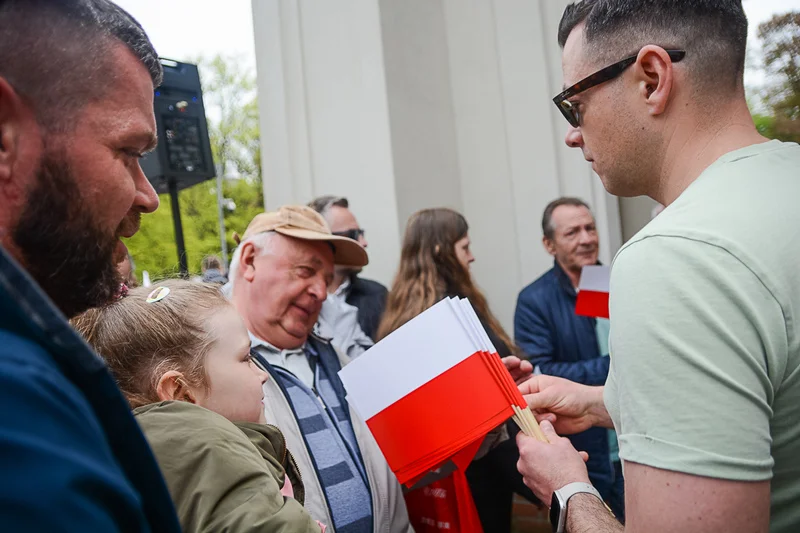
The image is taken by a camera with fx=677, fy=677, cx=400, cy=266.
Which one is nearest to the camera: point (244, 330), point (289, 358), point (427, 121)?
point (244, 330)

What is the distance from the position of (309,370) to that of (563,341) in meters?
1.80

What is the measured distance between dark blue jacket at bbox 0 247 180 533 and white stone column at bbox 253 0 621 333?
15.3 ft

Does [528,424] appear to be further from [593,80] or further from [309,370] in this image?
[309,370]

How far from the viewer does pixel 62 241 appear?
87cm

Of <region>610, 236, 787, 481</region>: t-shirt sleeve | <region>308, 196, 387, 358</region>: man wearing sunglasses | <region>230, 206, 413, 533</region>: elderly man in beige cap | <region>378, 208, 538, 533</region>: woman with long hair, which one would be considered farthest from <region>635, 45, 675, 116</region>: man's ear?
<region>308, 196, 387, 358</region>: man wearing sunglasses

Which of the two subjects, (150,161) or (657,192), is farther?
(150,161)

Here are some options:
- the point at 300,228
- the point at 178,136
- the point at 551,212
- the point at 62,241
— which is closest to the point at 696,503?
the point at 62,241

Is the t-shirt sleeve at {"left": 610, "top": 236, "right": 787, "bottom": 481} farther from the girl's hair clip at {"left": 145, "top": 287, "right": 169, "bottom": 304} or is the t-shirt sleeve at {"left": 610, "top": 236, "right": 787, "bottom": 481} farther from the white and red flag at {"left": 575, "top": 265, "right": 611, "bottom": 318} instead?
the white and red flag at {"left": 575, "top": 265, "right": 611, "bottom": 318}

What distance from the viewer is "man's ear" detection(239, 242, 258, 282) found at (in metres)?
2.65

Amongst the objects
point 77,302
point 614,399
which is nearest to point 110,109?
point 77,302

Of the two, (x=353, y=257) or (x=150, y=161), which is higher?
(x=150, y=161)

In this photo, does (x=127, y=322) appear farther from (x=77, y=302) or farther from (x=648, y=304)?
(x=648, y=304)

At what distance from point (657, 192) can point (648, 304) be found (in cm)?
42

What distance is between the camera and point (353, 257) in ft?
9.61
